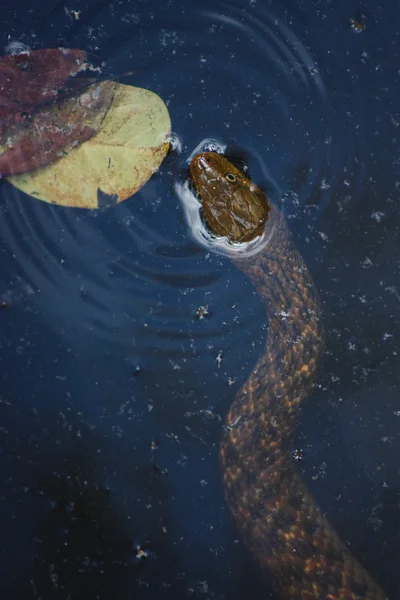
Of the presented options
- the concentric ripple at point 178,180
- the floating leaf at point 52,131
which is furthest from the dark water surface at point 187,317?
the floating leaf at point 52,131

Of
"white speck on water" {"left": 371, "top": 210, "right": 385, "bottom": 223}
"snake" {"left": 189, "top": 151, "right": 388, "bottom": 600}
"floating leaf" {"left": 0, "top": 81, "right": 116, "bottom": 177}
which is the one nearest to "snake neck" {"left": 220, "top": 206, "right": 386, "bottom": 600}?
"snake" {"left": 189, "top": 151, "right": 388, "bottom": 600}

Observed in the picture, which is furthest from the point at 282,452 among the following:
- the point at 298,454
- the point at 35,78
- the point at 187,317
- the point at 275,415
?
the point at 35,78

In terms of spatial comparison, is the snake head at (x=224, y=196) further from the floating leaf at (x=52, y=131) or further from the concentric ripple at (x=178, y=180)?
the floating leaf at (x=52, y=131)

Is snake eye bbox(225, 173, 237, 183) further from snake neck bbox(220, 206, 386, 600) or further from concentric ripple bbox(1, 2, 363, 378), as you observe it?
snake neck bbox(220, 206, 386, 600)

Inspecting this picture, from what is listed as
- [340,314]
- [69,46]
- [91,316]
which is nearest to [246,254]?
[340,314]

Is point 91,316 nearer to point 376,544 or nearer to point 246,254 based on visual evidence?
point 246,254

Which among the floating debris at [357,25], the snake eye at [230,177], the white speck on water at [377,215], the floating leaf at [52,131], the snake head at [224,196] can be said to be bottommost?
the floating leaf at [52,131]

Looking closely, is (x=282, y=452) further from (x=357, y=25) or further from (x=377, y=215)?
(x=357, y=25)
